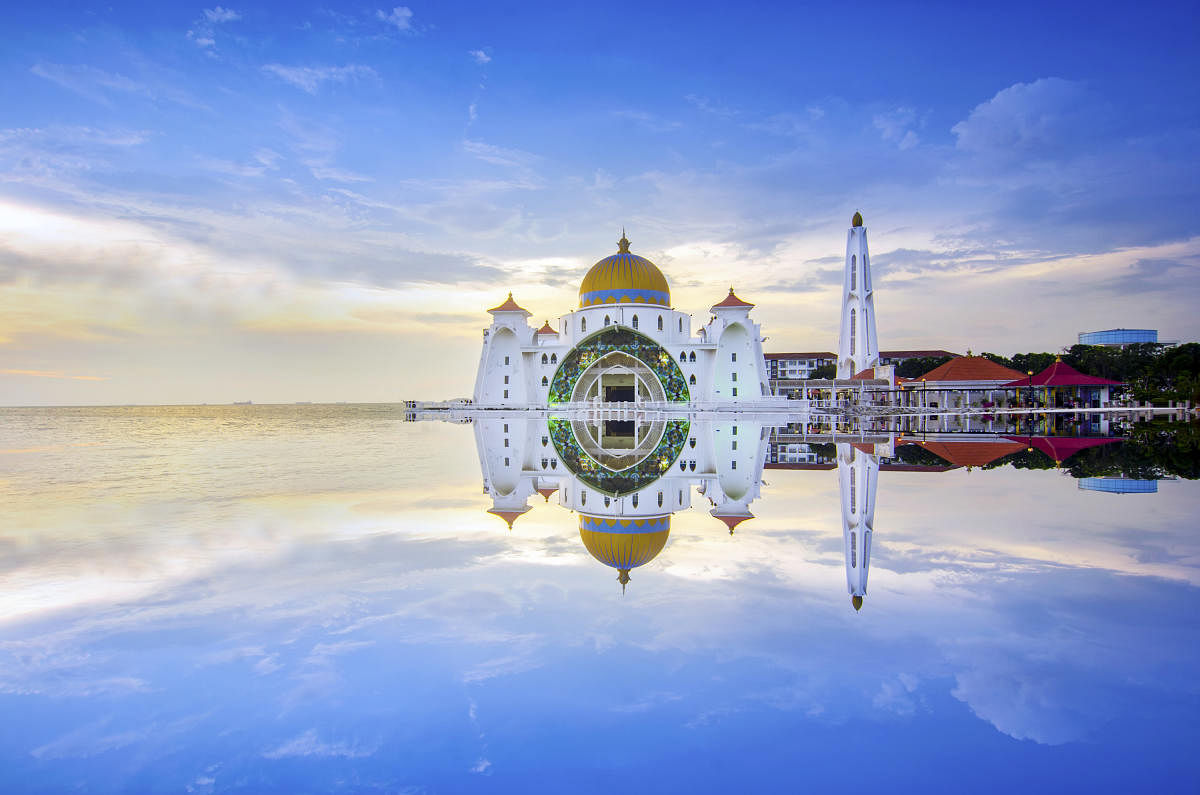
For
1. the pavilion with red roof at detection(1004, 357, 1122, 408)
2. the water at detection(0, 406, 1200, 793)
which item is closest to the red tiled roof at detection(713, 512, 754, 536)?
the water at detection(0, 406, 1200, 793)

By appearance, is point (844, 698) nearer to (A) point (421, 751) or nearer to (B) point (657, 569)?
(A) point (421, 751)

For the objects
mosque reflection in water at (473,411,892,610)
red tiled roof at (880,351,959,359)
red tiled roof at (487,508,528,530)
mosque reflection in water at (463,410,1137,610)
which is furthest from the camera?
red tiled roof at (880,351,959,359)

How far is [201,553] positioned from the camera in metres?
5.34

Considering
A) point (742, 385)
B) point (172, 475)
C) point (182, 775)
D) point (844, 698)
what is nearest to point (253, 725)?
point (182, 775)

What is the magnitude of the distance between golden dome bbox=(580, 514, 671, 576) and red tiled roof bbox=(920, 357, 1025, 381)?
43.6 m

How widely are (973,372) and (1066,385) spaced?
6.29m

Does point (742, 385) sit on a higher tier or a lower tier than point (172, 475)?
higher

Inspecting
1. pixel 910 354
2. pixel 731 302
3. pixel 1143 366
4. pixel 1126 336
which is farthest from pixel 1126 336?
pixel 731 302

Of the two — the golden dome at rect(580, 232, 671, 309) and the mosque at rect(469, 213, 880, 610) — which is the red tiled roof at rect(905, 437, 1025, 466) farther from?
the golden dome at rect(580, 232, 671, 309)

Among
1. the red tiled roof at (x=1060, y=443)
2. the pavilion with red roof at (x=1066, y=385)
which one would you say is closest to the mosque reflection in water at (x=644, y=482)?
the red tiled roof at (x=1060, y=443)

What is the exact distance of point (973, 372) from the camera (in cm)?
4447

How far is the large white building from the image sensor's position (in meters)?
37.2

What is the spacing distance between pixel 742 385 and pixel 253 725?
3615cm

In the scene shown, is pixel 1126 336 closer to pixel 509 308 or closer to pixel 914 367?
pixel 914 367
